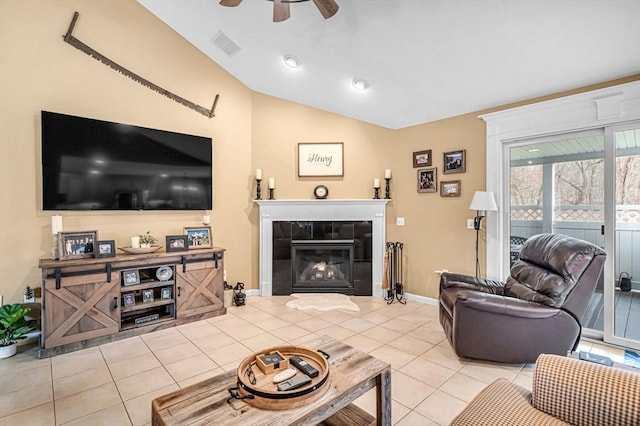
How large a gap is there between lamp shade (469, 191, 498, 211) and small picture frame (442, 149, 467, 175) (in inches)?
21.2

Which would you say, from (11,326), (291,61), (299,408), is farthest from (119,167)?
(299,408)

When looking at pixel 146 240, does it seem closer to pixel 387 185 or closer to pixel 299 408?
pixel 299 408

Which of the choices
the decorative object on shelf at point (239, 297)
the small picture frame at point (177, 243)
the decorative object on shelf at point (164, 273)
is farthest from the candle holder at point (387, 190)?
the decorative object on shelf at point (164, 273)

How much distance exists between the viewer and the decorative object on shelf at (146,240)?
3474 millimetres

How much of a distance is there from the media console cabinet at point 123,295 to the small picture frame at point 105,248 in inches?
3.2

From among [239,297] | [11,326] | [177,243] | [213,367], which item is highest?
[177,243]

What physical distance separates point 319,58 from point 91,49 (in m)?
2.39

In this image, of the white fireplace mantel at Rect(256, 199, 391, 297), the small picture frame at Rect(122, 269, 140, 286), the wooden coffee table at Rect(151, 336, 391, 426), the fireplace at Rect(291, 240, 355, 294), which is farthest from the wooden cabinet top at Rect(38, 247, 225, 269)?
the wooden coffee table at Rect(151, 336, 391, 426)

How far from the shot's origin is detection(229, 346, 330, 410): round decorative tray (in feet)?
4.36

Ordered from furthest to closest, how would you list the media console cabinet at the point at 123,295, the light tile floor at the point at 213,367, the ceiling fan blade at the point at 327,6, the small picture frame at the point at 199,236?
the small picture frame at the point at 199,236 < the media console cabinet at the point at 123,295 < the ceiling fan blade at the point at 327,6 < the light tile floor at the point at 213,367

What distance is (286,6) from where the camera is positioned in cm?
249

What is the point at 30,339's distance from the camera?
294cm

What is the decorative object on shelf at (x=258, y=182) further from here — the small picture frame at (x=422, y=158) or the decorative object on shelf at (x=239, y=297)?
the small picture frame at (x=422, y=158)

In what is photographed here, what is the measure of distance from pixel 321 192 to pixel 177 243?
82.9 inches
